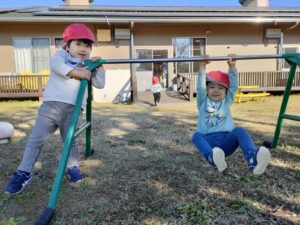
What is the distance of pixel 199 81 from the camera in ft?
8.79

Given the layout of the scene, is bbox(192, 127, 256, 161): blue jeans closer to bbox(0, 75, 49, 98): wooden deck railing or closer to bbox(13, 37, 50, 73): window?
bbox(0, 75, 49, 98): wooden deck railing

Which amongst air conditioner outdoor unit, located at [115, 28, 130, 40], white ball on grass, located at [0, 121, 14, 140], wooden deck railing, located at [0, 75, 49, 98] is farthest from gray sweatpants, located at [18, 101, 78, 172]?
air conditioner outdoor unit, located at [115, 28, 130, 40]

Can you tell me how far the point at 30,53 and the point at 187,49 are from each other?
5.91 metres

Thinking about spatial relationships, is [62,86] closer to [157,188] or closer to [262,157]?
[157,188]

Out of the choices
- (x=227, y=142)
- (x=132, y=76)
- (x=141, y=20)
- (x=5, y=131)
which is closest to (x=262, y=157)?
(x=227, y=142)

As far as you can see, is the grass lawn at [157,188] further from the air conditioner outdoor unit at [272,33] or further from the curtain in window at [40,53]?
the air conditioner outdoor unit at [272,33]

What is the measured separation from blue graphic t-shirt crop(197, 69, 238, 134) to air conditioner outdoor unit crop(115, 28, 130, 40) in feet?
30.5

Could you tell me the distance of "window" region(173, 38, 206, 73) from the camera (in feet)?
39.8

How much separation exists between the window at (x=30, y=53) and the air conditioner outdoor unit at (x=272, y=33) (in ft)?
28.0

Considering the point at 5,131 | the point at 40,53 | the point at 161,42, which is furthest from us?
the point at 161,42

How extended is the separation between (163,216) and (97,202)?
1.86 feet

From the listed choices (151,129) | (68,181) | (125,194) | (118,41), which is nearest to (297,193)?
(125,194)

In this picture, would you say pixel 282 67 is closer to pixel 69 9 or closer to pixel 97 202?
pixel 69 9

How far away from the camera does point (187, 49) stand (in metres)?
12.2
